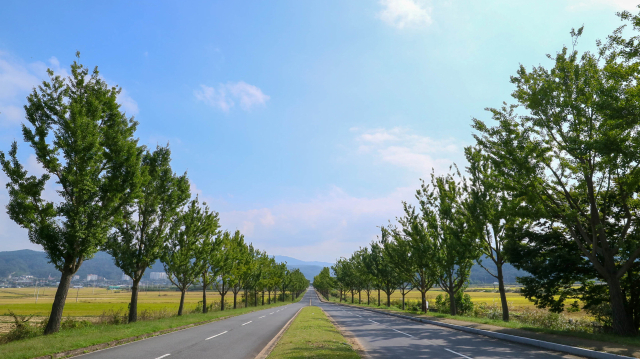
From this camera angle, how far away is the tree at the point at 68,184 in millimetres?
16547

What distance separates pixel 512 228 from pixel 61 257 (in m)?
27.5

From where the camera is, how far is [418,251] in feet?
108

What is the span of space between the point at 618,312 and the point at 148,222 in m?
28.5

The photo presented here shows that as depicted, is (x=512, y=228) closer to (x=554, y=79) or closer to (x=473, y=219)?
(x=473, y=219)

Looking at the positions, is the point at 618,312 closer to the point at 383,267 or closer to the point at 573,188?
the point at 573,188

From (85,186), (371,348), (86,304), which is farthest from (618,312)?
(86,304)

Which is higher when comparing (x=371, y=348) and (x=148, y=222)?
(x=148, y=222)

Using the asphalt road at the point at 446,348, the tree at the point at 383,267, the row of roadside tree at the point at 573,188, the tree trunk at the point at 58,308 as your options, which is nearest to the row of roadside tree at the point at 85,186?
the tree trunk at the point at 58,308

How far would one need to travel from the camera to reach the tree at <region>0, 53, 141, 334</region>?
54.3ft

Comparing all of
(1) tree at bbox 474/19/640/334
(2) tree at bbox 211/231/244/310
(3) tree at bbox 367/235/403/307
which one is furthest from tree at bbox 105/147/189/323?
(3) tree at bbox 367/235/403/307

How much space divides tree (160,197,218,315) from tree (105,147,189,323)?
181 cm

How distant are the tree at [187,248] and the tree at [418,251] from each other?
2060cm

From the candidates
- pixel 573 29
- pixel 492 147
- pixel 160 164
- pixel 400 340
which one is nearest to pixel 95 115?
pixel 160 164

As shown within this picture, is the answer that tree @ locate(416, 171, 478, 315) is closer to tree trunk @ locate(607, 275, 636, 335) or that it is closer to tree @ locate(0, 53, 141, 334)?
tree trunk @ locate(607, 275, 636, 335)
